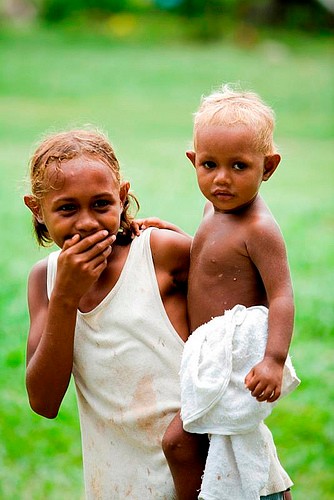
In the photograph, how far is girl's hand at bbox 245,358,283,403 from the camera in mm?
2141

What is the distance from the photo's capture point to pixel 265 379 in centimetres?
214

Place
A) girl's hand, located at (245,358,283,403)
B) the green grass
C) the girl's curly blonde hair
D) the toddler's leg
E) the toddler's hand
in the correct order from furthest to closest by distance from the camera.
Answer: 1. the green grass
2. the toddler's hand
3. the girl's curly blonde hair
4. the toddler's leg
5. girl's hand, located at (245,358,283,403)

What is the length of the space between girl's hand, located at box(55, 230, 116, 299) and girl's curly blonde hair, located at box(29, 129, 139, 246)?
5.8 inches

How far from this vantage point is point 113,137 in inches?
592

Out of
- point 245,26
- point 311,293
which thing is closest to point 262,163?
point 311,293

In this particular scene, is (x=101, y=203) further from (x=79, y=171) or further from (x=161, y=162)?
(x=161, y=162)

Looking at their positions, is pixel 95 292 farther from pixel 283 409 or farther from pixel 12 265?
pixel 12 265

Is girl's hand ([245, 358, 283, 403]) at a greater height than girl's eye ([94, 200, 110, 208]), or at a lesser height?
lesser

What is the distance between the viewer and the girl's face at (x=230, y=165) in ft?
7.57

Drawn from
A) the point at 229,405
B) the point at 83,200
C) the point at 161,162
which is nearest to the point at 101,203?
the point at 83,200

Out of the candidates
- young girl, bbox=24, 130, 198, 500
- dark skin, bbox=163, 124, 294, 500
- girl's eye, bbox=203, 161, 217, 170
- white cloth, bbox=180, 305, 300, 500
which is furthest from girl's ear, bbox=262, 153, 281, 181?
white cloth, bbox=180, 305, 300, 500

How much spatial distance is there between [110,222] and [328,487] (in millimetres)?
2523

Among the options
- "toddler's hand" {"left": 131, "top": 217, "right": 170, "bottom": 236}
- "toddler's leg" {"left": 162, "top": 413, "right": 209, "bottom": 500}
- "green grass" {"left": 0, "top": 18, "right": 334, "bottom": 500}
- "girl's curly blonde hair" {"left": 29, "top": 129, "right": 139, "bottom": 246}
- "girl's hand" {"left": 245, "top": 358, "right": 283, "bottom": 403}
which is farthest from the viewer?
"green grass" {"left": 0, "top": 18, "right": 334, "bottom": 500}

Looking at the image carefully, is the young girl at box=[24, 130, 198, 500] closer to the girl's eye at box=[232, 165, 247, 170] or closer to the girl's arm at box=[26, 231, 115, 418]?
the girl's arm at box=[26, 231, 115, 418]
